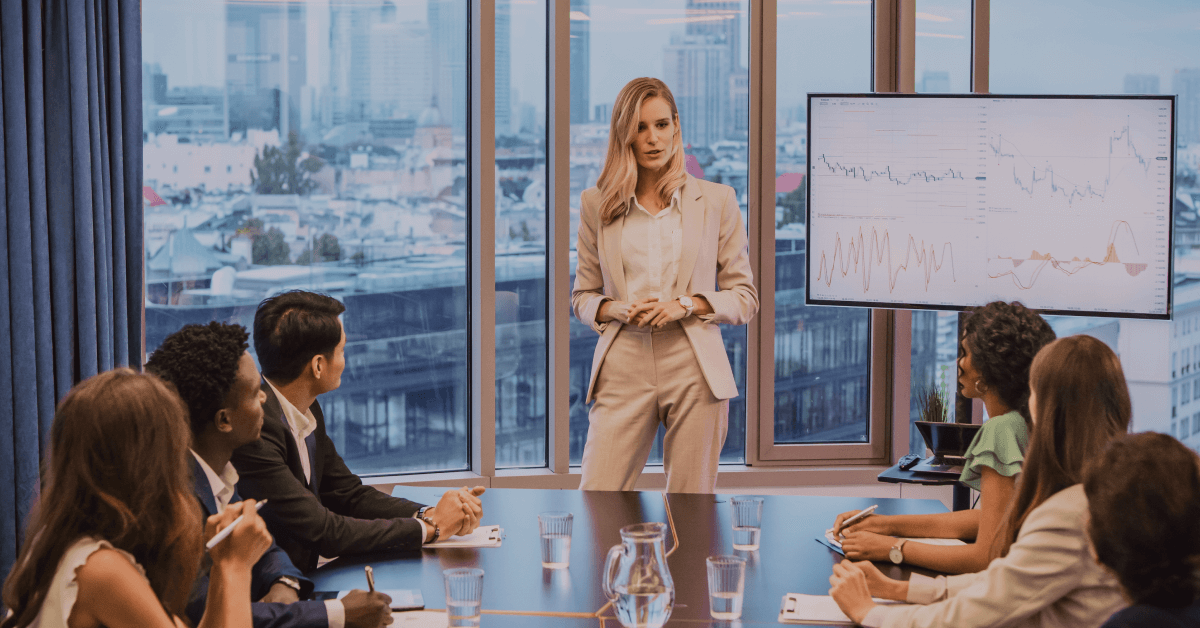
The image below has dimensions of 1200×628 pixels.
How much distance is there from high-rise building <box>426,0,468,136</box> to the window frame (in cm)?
4

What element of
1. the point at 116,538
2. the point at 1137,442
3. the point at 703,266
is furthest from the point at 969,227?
the point at 116,538

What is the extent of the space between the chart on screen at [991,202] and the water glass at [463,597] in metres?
2.93

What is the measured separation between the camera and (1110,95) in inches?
158

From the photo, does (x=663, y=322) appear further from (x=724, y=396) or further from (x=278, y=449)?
(x=278, y=449)

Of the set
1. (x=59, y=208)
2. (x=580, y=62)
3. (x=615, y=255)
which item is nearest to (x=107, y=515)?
(x=615, y=255)

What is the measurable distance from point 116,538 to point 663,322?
1.77 meters

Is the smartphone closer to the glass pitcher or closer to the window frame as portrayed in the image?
the glass pitcher

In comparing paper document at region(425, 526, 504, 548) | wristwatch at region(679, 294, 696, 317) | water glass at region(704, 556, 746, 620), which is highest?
wristwatch at region(679, 294, 696, 317)

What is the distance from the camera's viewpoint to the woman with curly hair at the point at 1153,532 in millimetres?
1265

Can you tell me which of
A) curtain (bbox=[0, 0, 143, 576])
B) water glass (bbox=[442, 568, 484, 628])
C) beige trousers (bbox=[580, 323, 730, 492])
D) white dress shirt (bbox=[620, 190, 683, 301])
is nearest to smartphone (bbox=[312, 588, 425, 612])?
water glass (bbox=[442, 568, 484, 628])

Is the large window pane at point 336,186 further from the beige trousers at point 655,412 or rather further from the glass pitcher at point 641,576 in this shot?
the glass pitcher at point 641,576

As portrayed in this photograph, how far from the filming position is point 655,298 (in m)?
3.06

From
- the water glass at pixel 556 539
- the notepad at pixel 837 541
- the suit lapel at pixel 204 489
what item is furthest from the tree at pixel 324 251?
the notepad at pixel 837 541

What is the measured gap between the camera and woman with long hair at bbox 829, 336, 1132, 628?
61.5 inches
